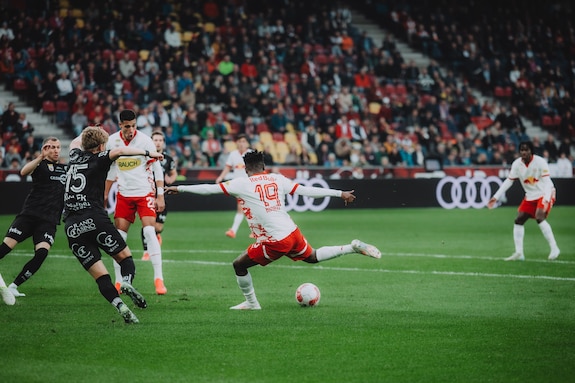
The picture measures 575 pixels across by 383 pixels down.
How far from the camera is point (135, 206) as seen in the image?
42.6 feet

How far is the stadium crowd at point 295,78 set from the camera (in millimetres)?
30766

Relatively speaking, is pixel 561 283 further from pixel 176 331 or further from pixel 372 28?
pixel 372 28

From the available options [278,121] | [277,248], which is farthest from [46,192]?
[278,121]

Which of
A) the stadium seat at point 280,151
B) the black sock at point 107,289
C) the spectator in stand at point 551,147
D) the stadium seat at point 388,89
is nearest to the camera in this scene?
the black sock at point 107,289

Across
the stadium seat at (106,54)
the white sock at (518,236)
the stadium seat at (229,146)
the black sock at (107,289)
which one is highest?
the stadium seat at (106,54)

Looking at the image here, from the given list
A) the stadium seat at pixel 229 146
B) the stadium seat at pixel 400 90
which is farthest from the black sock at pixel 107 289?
the stadium seat at pixel 400 90

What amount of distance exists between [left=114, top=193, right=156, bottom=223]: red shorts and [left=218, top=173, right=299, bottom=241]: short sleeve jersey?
7.69 feet

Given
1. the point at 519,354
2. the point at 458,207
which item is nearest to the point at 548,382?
the point at 519,354

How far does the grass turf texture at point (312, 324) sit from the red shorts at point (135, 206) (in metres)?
1.09

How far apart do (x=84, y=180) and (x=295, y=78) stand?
85.4ft

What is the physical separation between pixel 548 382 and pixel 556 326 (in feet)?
8.71

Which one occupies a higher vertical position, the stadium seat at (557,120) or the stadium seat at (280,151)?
the stadium seat at (557,120)

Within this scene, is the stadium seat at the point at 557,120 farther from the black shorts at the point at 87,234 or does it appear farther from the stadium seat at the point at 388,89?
the black shorts at the point at 87,234

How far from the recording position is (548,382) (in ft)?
24.4
